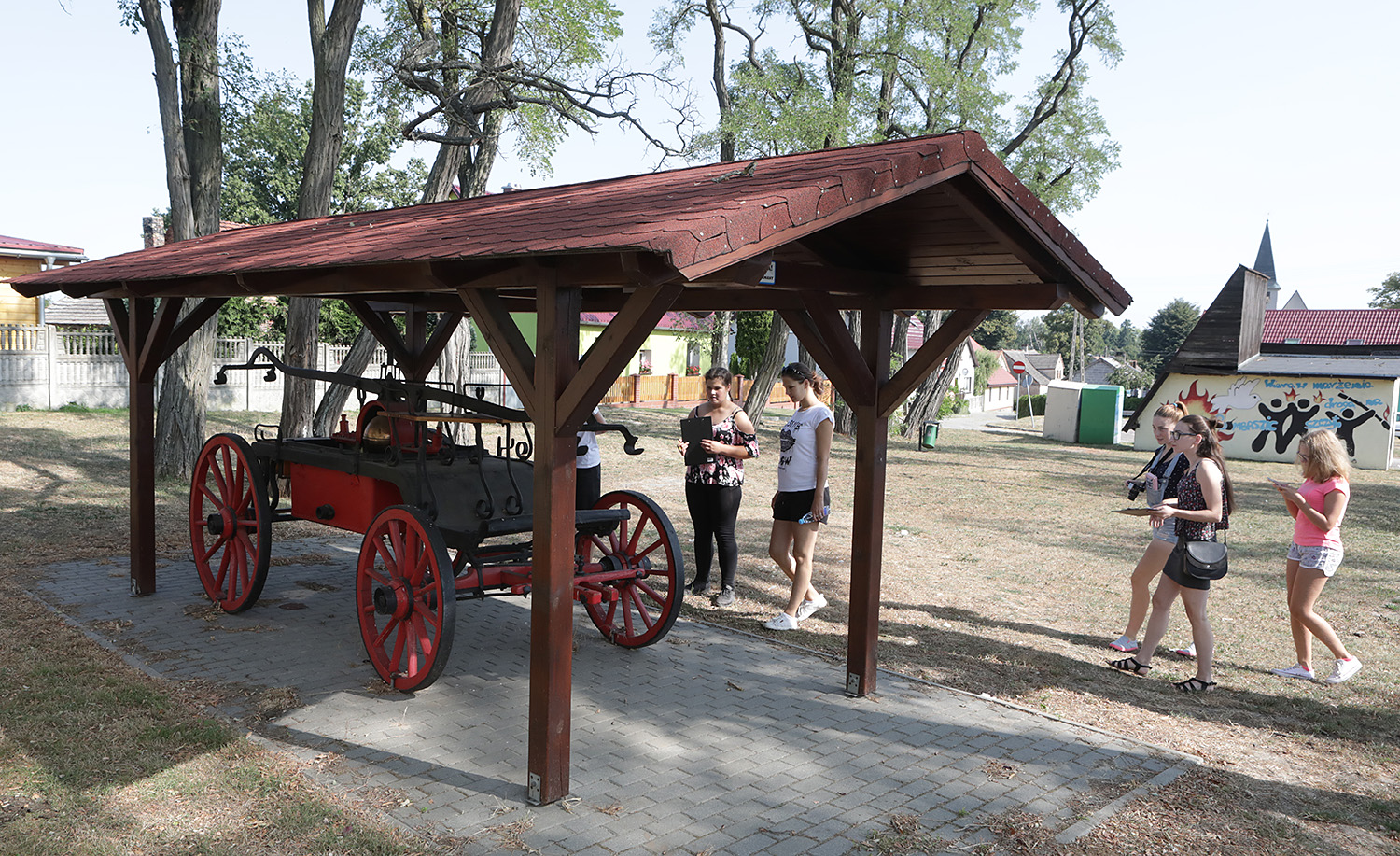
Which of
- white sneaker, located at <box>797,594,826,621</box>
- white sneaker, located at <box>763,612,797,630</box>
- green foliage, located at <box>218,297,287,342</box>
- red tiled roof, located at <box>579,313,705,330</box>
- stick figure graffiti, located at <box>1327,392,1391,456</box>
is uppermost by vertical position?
red tiled roof, located at <box>579,313,705,330</box>

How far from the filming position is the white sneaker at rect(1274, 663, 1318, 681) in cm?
634

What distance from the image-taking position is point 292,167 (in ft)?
128

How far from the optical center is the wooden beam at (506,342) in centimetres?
414

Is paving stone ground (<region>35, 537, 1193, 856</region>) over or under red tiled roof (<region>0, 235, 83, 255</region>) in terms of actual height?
under

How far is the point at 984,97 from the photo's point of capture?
22797mm

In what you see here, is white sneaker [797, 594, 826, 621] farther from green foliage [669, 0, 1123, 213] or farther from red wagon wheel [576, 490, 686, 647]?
green foliage [669, 0, 1123, 213]

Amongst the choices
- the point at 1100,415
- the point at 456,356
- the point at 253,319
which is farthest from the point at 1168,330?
the point at 456,356

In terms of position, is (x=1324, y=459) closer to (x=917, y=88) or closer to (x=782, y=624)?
(x=782, y=624)

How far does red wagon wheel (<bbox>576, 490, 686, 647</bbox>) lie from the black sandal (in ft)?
9.44

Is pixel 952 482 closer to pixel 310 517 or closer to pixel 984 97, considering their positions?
pixel 984 97

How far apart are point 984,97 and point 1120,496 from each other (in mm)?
11209

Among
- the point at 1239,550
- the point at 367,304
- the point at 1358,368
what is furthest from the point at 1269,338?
the point at 367,304

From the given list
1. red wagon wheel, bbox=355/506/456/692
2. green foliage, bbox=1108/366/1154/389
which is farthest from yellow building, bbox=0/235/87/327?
green foliage, bbox=1108/366/1154/389

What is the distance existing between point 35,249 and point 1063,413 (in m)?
27.7
